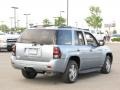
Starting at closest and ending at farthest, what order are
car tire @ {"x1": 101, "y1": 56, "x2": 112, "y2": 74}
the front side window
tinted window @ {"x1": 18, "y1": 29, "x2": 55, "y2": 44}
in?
1. tinted window @ {"x1": 18, "y1": 29, "x2": 55, "y2": 44}
2. the front side window
3. car tire @ {"x1": 101, "y1": 56, "x2": 112, "y2": 74}

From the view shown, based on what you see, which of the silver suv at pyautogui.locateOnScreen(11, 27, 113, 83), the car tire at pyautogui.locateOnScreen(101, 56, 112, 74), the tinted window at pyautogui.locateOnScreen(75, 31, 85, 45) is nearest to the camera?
the silver suv at pyautogui.locateOnScreen(11, 27, 113, 83)

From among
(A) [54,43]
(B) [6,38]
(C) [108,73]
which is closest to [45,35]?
(A) [54,43]

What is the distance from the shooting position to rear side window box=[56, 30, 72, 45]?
10649 millimetres

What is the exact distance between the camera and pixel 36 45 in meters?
10.6

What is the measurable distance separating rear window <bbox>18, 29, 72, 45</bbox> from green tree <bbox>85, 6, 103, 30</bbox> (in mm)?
68552

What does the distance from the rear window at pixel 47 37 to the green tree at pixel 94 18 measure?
68552mm

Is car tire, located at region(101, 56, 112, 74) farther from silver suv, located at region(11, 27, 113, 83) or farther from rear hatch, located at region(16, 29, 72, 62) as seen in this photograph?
rear hatch, located at region(16, 29, 72, 62)

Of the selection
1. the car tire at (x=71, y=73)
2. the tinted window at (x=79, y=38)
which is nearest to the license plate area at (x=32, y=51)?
the car tire at (x=71, y=73)

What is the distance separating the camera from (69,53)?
1073 centimetres

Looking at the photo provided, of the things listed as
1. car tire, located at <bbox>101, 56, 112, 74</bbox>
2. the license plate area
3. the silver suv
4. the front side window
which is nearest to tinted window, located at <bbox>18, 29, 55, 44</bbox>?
the silver suv

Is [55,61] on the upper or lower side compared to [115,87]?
upper

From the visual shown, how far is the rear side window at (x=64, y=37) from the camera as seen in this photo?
1065 cm

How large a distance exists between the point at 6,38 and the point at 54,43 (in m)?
15.5

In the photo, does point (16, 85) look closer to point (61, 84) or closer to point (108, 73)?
point (61, 84)
